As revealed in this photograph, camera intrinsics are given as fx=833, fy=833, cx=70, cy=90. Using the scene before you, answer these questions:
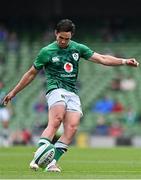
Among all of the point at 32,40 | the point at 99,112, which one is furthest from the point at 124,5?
the point at 99,112

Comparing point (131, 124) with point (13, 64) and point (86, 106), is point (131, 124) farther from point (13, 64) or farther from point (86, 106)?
point (13, 64)

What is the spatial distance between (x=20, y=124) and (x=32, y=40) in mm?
7953

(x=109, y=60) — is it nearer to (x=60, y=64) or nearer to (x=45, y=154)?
(x=60, y=64)

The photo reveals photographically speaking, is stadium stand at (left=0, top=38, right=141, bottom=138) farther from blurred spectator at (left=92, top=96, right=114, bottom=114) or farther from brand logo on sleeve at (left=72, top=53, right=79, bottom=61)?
brand logo on sleeve at (left=72, top=53, right=79, bottom=61)

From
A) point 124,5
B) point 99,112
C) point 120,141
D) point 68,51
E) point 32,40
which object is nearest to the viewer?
point 68,51

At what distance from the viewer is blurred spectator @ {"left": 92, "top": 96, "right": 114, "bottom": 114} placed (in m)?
31.6

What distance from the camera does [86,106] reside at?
107 feet

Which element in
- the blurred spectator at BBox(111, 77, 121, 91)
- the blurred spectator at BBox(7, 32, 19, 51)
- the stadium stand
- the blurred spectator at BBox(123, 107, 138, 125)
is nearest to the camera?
the blurred spectator at BBox(123, 107, 138, 125)

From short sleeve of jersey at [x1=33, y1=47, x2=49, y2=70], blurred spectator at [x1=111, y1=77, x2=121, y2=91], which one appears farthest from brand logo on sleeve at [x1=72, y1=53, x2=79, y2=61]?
blurred spectator at [x1=111, y1=77, x2=121, y2=91]

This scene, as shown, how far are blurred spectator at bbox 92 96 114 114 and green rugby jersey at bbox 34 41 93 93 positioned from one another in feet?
61.1

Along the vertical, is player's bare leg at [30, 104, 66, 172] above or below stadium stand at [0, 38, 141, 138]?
above

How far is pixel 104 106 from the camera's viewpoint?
32.0 meters

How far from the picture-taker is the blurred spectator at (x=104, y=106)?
31587 millimetres

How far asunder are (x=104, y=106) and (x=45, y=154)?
19.9m
